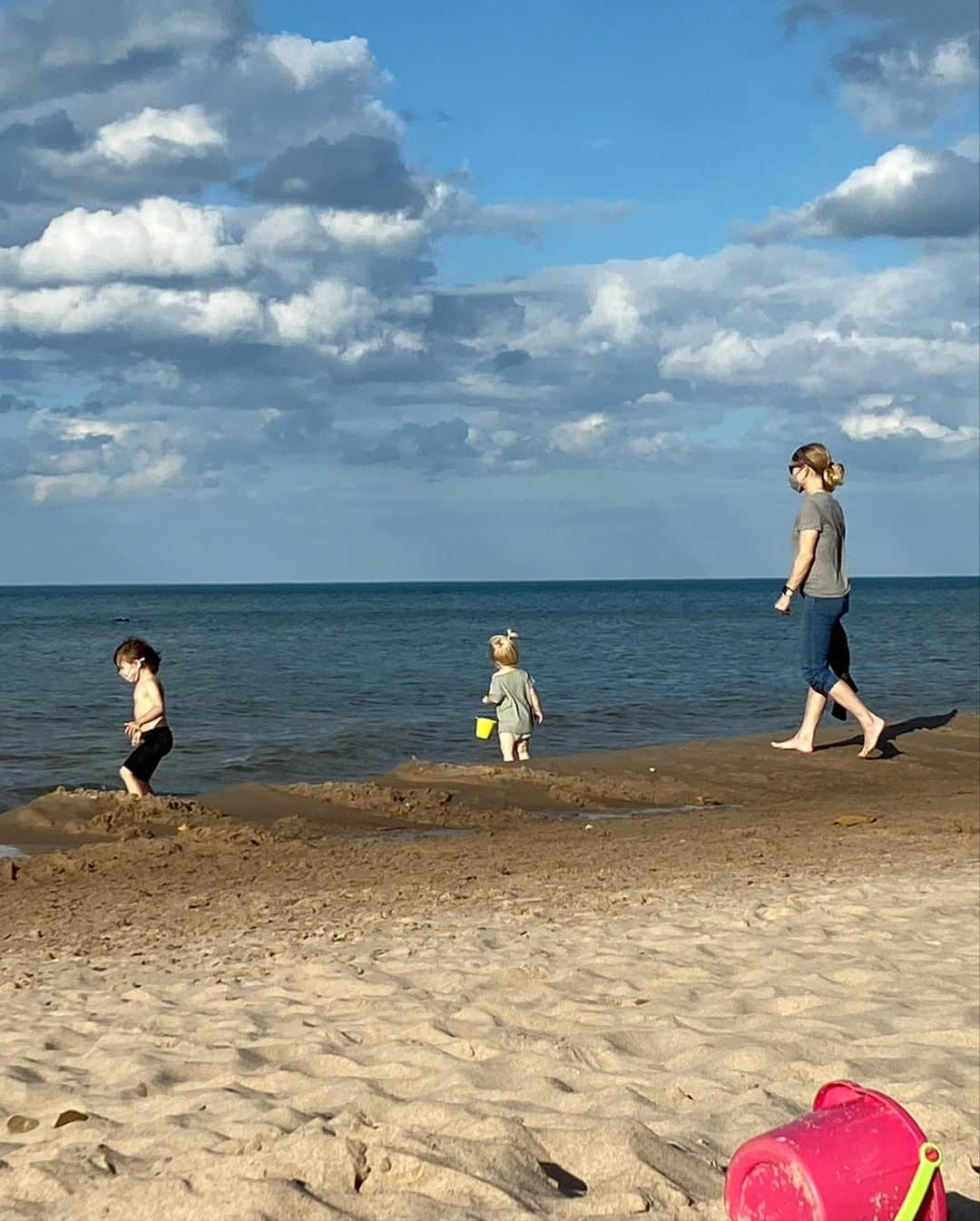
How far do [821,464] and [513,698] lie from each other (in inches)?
128

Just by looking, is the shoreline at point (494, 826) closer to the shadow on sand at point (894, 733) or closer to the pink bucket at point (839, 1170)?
the shadow on sand at point (894, 733)

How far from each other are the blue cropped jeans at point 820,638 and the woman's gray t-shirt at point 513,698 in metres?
2.43

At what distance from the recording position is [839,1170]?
10.9 feet

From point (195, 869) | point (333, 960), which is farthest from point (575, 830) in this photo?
point (333, 960)

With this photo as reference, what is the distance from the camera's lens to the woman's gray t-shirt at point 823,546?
1098 centimetres

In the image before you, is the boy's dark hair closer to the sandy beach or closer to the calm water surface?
the sandy beach

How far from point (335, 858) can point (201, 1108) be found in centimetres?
413

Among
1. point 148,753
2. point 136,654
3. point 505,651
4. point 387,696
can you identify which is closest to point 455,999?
point 148,753

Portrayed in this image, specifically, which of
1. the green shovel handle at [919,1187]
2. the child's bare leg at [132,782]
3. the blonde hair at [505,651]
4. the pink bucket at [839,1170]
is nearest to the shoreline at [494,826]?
the child's bare leg at [132,782]

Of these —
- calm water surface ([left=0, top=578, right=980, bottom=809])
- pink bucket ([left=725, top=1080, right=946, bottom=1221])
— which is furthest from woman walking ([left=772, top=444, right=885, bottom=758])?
pink bucket ([left=725, top=1080, right=946, bottom=1221])

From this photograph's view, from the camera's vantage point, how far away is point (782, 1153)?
334cm

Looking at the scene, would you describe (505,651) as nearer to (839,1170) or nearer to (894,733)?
(894,733)

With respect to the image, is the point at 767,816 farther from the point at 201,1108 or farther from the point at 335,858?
the point at 201,1108

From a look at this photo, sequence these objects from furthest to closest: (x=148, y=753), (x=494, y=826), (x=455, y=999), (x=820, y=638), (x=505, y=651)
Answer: (x=505, y=651)
(x=820, y=638)
(x=148, y=753)
(x=494, y=826)
(x=455, y=999)
